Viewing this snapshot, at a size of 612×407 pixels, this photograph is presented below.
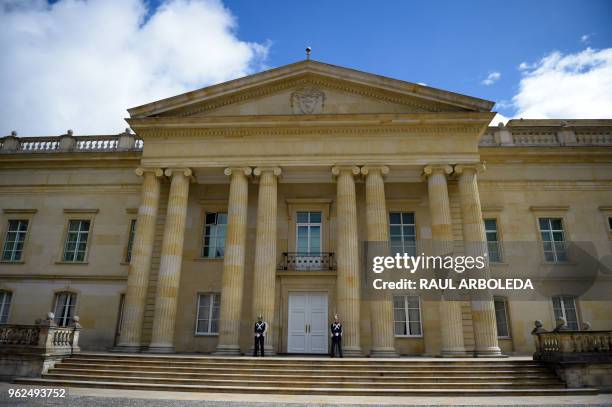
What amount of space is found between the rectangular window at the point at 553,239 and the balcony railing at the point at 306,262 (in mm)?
9754

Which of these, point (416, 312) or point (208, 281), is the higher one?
point (208, 281)

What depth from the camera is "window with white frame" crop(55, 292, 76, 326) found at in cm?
2014

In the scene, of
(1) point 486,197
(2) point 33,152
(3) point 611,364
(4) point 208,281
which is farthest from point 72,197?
(3) point 611,364

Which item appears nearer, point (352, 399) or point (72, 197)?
point (352, 399)

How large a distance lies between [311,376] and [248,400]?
252cm

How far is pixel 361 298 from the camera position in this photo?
18.0 m

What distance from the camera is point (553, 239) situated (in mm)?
19828

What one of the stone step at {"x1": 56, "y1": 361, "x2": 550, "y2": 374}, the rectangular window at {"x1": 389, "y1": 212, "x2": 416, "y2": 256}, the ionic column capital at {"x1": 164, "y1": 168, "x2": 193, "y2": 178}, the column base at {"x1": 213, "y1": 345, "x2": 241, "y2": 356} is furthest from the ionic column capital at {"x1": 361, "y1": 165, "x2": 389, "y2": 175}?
the column base at {"x1": 213, "y1": 345, "x2": 241, "y2": 356}

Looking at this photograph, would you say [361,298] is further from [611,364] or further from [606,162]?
[606,162]

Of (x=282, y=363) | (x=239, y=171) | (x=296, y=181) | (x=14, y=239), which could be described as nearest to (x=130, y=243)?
(x=14, y=239)

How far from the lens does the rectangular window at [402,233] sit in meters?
19.2

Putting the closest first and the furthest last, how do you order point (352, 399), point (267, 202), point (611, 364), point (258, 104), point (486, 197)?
point (352, 399), point (611, 364), point (267, 202), point (258, 104), point (486, 197)

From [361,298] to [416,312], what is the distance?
248 cm

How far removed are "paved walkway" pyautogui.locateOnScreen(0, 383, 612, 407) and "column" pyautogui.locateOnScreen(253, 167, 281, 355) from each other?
4.86 meters
